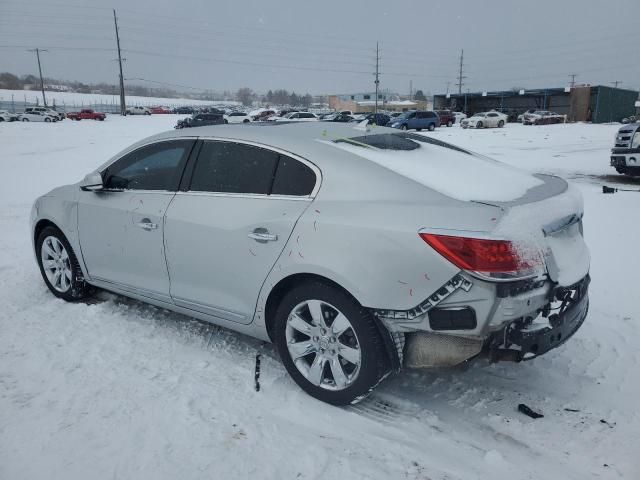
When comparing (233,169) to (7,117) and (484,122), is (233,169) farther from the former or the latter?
(7,117)

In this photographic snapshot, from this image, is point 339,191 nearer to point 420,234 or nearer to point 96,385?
point 420,234

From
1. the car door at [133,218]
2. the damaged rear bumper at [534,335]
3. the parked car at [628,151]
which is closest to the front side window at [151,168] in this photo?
the car door at [133,218]

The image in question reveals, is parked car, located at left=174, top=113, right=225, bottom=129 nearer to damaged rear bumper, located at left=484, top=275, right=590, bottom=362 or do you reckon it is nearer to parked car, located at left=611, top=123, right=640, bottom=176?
parked car, located at left=611, top=123, right=640, bottom=176

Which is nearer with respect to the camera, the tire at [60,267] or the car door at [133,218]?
the car door at [133,218]

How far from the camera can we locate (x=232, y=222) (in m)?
3.14

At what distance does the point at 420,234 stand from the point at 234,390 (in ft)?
5.08

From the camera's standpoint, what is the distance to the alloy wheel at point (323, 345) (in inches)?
110

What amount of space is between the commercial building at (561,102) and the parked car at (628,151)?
155 ft

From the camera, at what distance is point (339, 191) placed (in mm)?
2838

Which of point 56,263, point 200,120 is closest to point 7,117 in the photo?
point 200,120

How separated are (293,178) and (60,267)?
2.72 metres

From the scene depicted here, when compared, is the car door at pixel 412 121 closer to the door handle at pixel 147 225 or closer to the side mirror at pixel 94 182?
the side mirror at pixel 94 182

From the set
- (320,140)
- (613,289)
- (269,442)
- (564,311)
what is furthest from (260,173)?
(613,289)

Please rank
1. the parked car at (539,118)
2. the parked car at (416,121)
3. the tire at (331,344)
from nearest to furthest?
the tire at (331,344) < the parked car at (416,121) < the parked car at (539,118)
